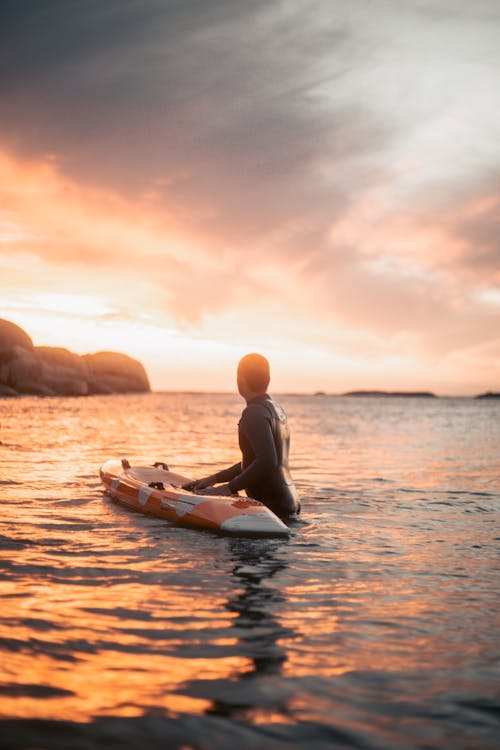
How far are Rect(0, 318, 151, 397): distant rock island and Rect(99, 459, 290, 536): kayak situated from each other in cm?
7942

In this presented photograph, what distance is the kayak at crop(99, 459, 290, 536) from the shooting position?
820cm

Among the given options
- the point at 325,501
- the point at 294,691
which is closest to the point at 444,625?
the point at 294,691

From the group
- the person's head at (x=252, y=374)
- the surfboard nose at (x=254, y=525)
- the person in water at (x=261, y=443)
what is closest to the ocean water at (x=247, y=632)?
the surfboard nose at (x=254, y=525)

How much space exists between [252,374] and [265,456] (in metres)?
1.09

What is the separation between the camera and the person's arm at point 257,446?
334 inches

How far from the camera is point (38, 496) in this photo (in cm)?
1141

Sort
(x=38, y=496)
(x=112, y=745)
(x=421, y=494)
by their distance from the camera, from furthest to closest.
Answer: (x=421, y=494), (x=38, y=496), (x=112, y=745)

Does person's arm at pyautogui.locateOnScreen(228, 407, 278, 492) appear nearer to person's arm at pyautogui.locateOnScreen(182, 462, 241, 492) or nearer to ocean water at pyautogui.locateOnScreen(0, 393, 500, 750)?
person's arm at pyautogui.locateOnScreen(182, 462, 241, 492)

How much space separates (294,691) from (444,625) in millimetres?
1829

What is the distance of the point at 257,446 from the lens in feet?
27.9

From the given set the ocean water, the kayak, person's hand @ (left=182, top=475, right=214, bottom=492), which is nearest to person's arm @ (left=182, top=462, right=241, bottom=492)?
person's hand @ (left=182, top=475, right=214, bottom=492)

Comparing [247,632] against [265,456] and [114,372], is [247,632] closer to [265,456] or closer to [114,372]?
[265,456]

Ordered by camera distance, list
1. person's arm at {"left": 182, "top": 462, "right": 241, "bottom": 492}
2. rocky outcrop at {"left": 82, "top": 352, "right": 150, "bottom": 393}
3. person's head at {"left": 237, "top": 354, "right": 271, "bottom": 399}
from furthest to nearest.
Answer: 1. rocky outcrop at {"left": 82, "top": 352, "right": 150, "bottom": 393}
2. person's arm at {"left": 182, "top": 462, "right": 241, "bottom": 492}
3. person's head at {"left": 237, "top": 354, "right": 271, "bottom": 399}

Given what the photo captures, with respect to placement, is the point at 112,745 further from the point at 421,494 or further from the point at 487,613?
the point at 421,494
